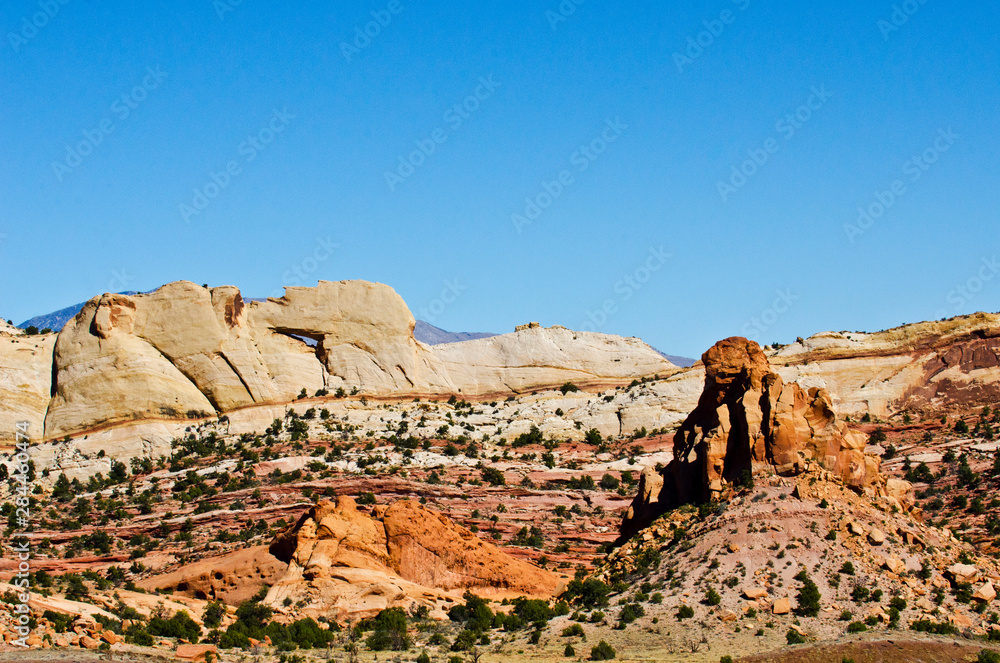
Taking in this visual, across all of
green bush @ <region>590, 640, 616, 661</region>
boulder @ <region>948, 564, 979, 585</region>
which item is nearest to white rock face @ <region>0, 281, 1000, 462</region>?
boulder @ <region>948, 564, 979, 585</region>

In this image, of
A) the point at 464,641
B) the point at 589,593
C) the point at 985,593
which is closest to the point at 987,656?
the point at 985,593

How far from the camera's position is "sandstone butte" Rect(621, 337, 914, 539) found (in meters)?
43.5

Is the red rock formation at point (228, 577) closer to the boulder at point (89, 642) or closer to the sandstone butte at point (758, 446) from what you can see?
the boulder at point (89, 642)

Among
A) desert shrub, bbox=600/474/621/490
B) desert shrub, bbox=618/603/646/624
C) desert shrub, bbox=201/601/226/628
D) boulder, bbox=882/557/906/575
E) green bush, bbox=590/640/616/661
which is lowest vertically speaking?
green bush, bbox=590/640/616/661

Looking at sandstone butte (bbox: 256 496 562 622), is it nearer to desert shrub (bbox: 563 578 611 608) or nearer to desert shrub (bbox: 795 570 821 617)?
desert shrub (bbox: 563 578 611 608)

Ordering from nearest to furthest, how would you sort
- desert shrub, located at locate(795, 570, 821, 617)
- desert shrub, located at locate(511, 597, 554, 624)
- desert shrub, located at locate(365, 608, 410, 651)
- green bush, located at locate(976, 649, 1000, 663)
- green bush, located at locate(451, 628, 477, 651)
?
green bush, located at locate(976, 649, 1000, 663), desert shrub, located at locate(795, 570, 821, 617), green bush, located at locate(451, 628, 477, 651), desert shrub, located at locate(365, 608, 410, 651), desert shrub, located at locate(511, 597, 554, 624)

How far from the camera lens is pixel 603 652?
3738cm

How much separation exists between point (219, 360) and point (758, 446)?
143 feet

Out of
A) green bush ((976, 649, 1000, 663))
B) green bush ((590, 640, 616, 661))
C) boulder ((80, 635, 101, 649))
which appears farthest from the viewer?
green bush ((590, 640, 616, 661))

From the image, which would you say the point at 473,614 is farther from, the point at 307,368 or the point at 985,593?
the point at 307,368

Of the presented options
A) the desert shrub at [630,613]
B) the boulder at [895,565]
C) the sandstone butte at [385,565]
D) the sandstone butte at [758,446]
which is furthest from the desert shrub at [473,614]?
the boulder at [895,565]

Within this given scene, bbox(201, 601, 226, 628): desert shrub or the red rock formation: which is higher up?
the red rock formation

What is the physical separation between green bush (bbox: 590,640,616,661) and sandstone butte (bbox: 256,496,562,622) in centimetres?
931

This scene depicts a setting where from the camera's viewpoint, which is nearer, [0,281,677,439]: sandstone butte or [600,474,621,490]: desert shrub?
[600,474,621,490]: desert shrub
